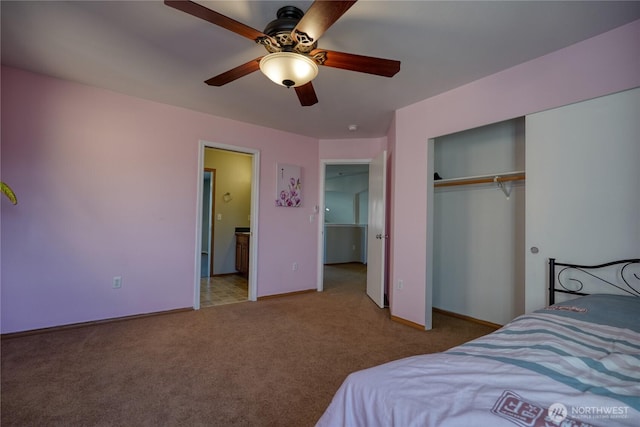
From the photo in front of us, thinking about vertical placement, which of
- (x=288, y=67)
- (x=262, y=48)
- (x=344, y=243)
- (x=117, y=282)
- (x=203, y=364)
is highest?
(x=262, y=48)

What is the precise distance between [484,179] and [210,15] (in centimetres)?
282

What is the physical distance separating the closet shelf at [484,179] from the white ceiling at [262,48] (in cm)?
91

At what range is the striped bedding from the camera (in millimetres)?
657

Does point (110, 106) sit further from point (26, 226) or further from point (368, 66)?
point (368, 66)

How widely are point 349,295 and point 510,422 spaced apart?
12.5 ft

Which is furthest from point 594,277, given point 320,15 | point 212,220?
point 212,220

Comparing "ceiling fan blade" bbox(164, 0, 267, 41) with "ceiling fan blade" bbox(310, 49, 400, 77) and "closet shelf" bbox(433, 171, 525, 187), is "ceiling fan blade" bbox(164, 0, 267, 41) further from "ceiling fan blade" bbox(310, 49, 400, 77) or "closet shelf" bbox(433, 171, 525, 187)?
"closet shelf" bbox(433, 171, 525, 187)

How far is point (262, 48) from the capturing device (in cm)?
221

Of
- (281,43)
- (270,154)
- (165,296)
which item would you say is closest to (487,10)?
(281,43)

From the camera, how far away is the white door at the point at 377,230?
3.73 metres

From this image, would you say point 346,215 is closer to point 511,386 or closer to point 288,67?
point 288,67

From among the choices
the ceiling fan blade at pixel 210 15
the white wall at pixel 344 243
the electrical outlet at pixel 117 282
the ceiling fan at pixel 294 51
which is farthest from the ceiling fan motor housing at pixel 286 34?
the white wall at pixel 344 243

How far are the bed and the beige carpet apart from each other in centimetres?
100

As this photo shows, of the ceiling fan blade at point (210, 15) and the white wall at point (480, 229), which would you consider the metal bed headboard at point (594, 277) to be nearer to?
the white wall at point (480, 229)
